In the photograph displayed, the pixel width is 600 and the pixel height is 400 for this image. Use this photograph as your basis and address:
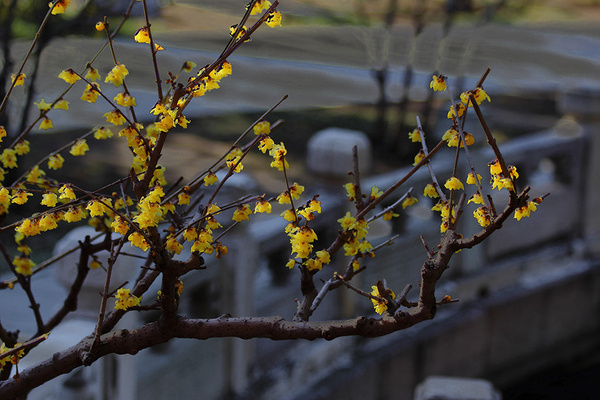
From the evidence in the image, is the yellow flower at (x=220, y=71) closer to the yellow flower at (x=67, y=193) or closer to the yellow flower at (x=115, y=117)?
the yellow flower at (x=115, y=117)

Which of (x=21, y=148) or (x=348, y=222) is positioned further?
(x=21, y=148)

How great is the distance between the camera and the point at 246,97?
39.2 feet

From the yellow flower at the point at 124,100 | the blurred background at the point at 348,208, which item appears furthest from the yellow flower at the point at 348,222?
the blurred background at the point at 348,208

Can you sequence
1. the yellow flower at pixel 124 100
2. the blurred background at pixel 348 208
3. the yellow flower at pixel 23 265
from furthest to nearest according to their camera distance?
the blurred background at pixel 348 208 < the yellow flower at pixel 23 265 < the yellow flower at pixel 124 100

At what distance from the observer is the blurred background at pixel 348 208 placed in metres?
4.59

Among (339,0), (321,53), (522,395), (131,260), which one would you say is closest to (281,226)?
(131,260)

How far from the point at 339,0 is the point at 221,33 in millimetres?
1956

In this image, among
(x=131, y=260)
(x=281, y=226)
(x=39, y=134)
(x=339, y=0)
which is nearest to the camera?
(x=131, y=260)

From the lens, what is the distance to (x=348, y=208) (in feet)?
16.8

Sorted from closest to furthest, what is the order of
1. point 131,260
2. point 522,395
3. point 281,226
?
point 131,260 < point 281,226 < point 522,395

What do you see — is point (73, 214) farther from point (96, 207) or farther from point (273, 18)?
point (273, 18)

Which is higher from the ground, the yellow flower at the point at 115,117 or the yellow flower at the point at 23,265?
the yellow flower at the point at 115,117

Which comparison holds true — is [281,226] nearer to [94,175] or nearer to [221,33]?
[94,175]

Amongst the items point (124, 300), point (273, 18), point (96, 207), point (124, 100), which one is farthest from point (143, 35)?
point (124, 300)
